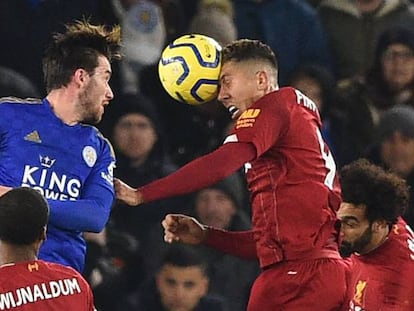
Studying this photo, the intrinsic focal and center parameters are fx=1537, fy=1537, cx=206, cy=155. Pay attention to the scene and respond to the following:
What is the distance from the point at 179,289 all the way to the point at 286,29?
2.28 meters

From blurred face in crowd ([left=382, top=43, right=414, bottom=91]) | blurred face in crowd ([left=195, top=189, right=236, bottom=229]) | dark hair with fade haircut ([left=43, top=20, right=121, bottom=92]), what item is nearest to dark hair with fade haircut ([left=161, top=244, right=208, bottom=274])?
blurred face in crowd ([left=195, top=189, right=236, bottom=229])

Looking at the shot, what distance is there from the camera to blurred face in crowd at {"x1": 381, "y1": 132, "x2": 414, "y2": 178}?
10.0 meters

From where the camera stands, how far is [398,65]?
1048 cm

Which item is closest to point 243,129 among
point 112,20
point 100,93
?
point 100,93

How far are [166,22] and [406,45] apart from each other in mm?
1658

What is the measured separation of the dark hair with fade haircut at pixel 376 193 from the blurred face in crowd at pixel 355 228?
0.03m

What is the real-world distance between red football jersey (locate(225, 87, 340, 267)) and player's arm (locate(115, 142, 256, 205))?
204 millimetres

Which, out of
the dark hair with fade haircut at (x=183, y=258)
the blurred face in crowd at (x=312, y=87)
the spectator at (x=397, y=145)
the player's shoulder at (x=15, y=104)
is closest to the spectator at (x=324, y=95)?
the blurred face in crowd at (x=312, y=87)

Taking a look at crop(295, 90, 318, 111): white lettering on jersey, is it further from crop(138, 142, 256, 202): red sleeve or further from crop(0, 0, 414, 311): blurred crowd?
crop(0, 0, 414, 311): blurred crowd

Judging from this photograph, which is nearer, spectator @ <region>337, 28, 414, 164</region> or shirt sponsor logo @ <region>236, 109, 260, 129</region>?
shirt sponsor logo @ <region>236, 109, 260, 129</region>

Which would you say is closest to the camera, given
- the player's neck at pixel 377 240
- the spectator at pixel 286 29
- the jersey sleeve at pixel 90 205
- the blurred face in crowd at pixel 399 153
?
the jersey sleeve at pixel 90 205

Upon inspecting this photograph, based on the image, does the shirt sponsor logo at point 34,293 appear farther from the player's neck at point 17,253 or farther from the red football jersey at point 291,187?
the red football jersey at point 291,187

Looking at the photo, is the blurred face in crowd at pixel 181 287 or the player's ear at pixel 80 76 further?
the blurred face in crowd at pixel 181 287

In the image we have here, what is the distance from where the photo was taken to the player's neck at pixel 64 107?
7.08 metres
